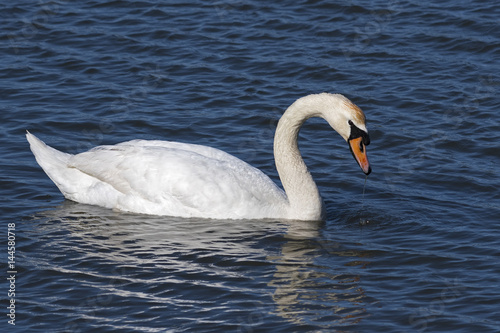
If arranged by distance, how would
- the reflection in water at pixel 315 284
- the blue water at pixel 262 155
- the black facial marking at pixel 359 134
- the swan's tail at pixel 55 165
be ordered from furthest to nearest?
the swan's tail at pixel 55 165
the black facial marking at pixel 359 134
the blue water at pixel 262 155
the reflection in water at pixel 315 284

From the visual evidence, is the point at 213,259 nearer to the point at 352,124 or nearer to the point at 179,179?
the point at 179,179

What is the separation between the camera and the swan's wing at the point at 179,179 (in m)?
11.6

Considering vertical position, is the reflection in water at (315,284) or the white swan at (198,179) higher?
the white swan at (198,179)

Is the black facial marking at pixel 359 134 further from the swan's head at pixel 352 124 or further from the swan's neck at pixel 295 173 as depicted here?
the swan's neck at pixel 295 173

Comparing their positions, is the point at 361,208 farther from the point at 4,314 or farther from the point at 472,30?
the point at 472,30

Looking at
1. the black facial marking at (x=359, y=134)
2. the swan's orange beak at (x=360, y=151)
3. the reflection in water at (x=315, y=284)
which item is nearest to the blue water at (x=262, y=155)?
the reflection in water at (x=315, y=284)

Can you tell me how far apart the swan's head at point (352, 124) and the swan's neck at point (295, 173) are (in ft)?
1.53

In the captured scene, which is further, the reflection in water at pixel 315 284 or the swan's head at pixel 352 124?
Result: the swan's head at pixel 352 124

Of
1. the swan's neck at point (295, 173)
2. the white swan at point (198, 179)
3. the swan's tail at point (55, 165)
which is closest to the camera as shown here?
the white swan at point (198, 179)

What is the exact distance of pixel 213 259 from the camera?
34.3 ft

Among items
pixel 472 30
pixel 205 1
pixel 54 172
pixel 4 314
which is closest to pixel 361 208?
pixel 54 172

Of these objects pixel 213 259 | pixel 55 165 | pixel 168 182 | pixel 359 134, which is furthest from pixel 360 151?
pixel 55 165

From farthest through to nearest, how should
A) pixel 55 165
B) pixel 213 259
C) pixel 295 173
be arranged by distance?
pixel 55 165, pixel 295 173, pixel 213 259

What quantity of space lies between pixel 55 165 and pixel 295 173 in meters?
3.00
